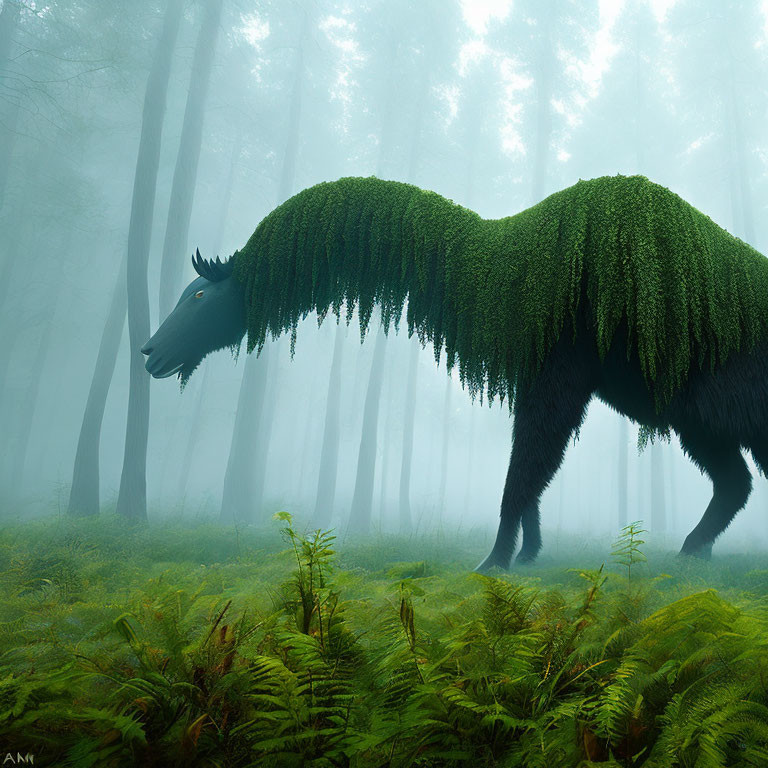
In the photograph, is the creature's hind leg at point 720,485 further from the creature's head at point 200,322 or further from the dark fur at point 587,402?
the creature's head at point 200,322

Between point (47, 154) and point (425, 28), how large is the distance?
53.0 ft

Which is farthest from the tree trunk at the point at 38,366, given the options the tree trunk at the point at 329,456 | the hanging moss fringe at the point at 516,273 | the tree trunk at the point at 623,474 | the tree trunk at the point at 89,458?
the tree trunk at the point at 623,474

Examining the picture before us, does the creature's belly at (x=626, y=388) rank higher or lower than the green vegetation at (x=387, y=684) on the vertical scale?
higher

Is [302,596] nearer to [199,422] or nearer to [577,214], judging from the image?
[577,214]

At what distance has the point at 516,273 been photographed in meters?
3.61

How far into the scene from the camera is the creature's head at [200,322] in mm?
4902

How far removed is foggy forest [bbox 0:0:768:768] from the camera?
930 mm

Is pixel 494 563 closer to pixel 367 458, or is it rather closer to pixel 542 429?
pixel 542 429

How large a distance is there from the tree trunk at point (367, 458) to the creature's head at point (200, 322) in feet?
30.5

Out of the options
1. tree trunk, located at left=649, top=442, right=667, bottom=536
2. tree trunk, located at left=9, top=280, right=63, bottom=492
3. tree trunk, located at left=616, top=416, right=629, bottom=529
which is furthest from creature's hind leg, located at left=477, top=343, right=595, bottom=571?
tree trunk, located at left=9, top=280, right=63, bottom=492

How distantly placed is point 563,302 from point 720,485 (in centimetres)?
290

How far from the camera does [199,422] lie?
25.6m

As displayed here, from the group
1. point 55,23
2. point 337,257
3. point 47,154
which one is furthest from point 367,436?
point 47,154

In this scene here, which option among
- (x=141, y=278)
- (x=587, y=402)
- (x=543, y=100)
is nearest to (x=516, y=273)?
(x=587, y=402)
